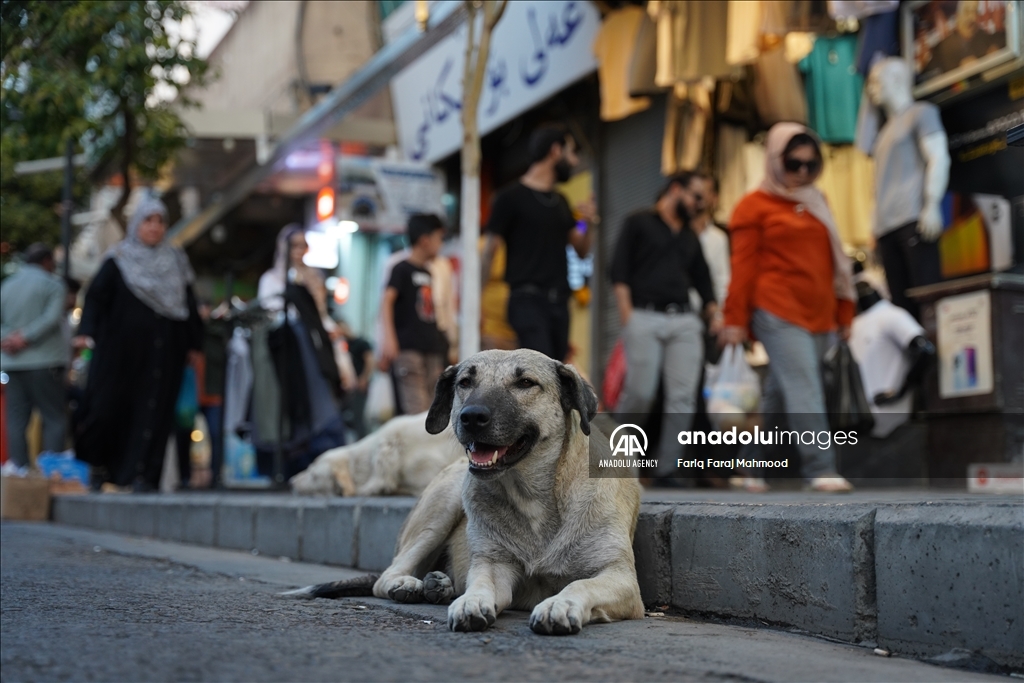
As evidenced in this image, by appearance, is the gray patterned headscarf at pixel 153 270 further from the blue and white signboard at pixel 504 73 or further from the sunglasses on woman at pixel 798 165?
the sunglasses on woman at pixel 798 165

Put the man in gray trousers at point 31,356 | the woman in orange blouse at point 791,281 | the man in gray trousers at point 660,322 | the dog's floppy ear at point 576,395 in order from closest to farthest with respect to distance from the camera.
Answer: the dog's floppy ear at point 576,395, the woman in orange blouse at point 791,281, the man in gray trousers at point 660,322, the man in gray trousers at point 31,356

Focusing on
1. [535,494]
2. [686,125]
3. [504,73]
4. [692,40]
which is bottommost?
[535,494]

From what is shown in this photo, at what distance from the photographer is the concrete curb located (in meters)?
3.20

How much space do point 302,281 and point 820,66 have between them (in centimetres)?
480

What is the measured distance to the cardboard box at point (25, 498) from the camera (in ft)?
34.3

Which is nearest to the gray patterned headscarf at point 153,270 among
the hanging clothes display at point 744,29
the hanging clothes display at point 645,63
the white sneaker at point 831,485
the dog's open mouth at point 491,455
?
the hanging clothes display at point 645,63

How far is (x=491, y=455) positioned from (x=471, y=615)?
1.87ft

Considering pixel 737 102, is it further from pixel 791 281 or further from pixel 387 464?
pixel 387 464

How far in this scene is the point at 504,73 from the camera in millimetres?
12633

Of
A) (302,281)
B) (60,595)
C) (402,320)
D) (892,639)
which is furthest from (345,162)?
(892,639)

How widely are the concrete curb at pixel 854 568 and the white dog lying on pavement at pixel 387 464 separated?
2.80m

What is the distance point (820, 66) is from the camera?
33.7 feet

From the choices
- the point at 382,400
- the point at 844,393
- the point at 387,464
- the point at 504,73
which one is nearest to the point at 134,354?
the point at 382,400

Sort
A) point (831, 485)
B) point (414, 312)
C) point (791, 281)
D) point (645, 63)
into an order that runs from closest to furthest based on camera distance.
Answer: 1. point (831, 485)
2. point (791, 281)
3. point (414, 312)
4. point (645, 63)
